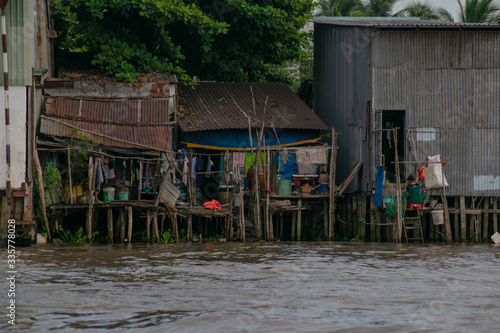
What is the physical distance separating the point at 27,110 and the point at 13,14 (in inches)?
83.3

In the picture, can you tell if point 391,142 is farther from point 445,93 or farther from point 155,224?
point 155,224

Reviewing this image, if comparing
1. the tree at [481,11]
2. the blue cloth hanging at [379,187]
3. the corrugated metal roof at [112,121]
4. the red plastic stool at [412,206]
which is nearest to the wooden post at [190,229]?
the corrugated metal roof at [112,121]

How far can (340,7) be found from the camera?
124 feet

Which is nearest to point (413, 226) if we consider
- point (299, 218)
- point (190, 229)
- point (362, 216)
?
point (362, 216)

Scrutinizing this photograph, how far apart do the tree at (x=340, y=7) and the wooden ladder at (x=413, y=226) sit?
18298mm

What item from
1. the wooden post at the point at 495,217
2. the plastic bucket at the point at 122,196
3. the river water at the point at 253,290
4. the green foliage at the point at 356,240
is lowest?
the green foliage at the point at 356,240

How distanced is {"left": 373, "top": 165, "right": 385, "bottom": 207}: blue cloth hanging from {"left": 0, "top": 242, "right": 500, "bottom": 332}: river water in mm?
2847

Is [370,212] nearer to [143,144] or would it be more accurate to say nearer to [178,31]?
[143,144]

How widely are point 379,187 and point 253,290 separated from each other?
9387 mm

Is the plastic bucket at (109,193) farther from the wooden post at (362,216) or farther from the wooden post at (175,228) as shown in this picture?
the wooden post at (362,216)

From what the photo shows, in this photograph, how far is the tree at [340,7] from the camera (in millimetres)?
37281

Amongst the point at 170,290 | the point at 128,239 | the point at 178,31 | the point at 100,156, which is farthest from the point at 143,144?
the point at 170,290

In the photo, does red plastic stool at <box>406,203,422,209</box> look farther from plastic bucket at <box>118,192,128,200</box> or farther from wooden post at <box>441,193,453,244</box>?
plastic bucket at <box>118,192,128,200</box>
